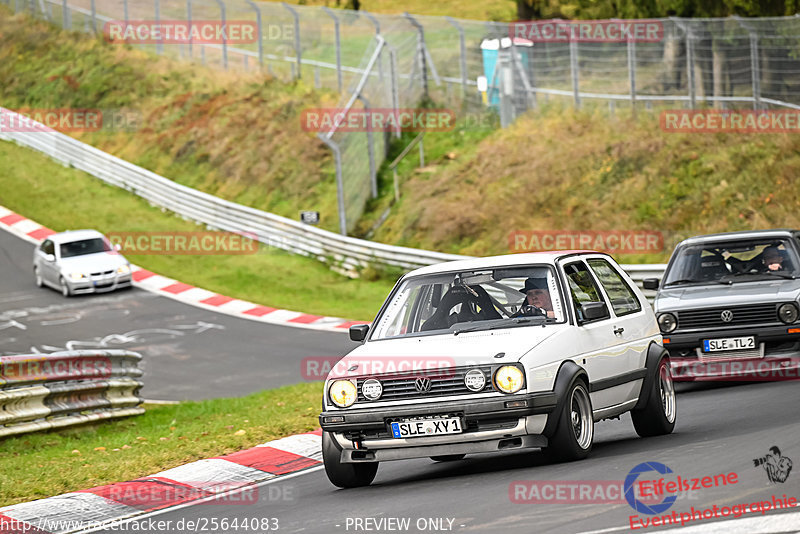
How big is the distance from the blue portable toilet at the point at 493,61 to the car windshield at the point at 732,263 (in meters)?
19.1

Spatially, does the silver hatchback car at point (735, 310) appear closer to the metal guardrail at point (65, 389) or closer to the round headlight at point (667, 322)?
the round headlight at point (667, 322)

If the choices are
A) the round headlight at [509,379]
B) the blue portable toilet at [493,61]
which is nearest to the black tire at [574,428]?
the round headlight at [509,379]

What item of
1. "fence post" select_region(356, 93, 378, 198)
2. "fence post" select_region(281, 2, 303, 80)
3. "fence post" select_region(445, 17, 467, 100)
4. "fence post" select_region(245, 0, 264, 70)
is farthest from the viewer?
"fence post" select_region(245, 0, 264, 70)

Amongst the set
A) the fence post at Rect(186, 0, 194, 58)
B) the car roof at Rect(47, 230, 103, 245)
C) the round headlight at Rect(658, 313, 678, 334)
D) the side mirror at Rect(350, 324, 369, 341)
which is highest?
the fence post at Rect(186, 0, 194, 58)

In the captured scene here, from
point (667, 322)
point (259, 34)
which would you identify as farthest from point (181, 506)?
point (259, 34)

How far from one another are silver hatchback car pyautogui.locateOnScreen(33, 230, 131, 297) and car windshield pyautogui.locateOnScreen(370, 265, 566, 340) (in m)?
19.0

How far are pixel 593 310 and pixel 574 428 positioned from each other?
97cm

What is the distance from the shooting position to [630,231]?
88.1 feet

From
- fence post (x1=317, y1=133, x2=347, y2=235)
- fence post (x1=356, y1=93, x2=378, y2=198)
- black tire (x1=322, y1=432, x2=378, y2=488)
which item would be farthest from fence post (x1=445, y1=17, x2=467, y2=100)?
black tire (x1=322, y1=432, x2=378, y2=488)

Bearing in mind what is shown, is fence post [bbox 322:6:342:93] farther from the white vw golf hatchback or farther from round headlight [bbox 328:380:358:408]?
round headlight [bbox 328:380:358:408]

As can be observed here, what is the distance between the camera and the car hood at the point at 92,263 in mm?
27406

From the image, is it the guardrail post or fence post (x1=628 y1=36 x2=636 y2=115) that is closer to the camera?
fence post (x1=628 y1=36 x2=636 y2=115)

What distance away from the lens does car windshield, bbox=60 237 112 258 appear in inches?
1096

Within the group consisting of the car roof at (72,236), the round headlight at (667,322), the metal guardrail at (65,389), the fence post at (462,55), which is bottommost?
the car roof at (72,236)
